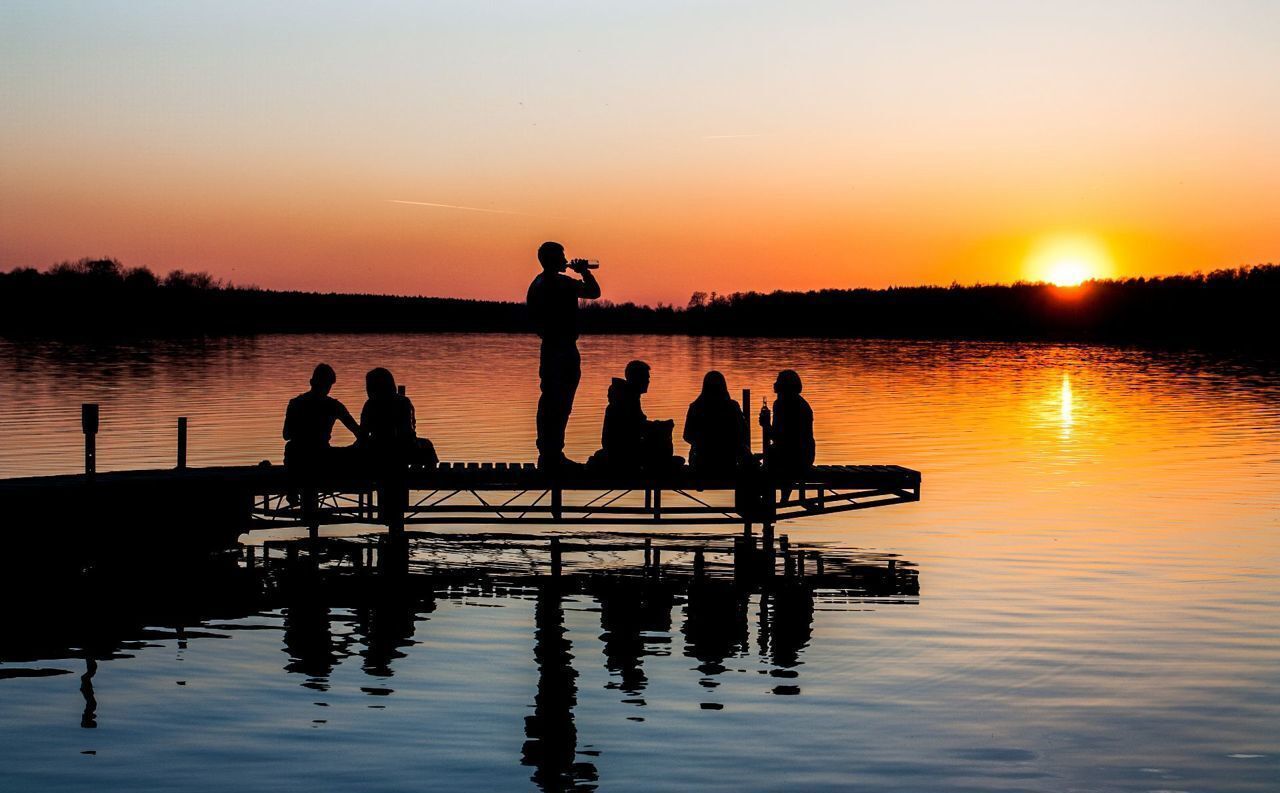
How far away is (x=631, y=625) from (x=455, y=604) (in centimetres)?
219

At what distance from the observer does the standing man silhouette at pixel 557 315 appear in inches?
692

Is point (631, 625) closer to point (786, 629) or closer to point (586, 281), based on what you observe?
point (786, 629)

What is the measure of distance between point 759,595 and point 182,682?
6970 mm

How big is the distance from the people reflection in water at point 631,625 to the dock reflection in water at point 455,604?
0.02 m

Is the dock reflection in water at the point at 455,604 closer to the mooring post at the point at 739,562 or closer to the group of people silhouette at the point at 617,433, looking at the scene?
the mooring post at the point at 739,562

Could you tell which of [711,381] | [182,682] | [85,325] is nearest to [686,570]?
[711,381]

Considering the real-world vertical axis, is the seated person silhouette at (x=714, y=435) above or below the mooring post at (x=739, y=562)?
above

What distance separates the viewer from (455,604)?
53.9 feet

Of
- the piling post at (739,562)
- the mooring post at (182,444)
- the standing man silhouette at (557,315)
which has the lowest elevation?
the piling post at (739,562)

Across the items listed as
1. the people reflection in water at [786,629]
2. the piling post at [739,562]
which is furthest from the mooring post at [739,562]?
the people reflection in water at [786,629]

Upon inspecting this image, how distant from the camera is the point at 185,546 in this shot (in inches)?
754

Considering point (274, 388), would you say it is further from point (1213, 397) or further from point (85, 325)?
point (85, 325)

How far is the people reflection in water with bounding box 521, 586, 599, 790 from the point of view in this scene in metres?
9.70

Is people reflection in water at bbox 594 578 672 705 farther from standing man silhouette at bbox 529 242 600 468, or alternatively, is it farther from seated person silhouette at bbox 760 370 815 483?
seated person silhouette at bbox 760 370 815 483
